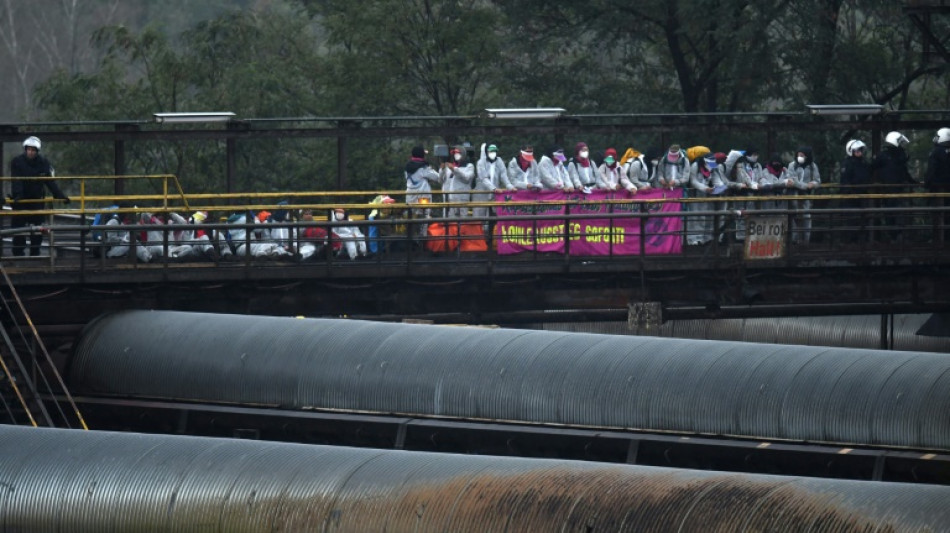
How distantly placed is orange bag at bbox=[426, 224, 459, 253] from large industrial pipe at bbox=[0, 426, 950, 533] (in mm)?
10529

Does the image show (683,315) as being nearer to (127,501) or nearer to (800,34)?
(127,501)

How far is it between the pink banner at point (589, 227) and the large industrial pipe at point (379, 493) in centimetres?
1064

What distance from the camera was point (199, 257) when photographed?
24.1m

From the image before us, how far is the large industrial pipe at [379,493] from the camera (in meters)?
11.0

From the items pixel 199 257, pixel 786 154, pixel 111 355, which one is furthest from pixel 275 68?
pixel 111 355

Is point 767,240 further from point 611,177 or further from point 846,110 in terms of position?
point 846,110

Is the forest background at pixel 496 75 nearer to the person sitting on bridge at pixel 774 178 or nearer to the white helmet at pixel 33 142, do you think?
the person sitting on bridge at pixel 774 178

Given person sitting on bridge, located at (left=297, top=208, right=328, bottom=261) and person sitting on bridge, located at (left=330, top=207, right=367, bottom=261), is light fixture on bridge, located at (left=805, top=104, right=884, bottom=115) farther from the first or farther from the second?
person sitting on bridge, located at (left=297, top=208, right=328, bottom=261)

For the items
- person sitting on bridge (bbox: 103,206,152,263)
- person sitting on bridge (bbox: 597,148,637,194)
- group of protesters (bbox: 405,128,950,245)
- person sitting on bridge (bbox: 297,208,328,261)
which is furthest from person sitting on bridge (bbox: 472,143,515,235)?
person sitting on bridge (bbox: 103,206,152,263)

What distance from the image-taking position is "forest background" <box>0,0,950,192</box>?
3900 cm

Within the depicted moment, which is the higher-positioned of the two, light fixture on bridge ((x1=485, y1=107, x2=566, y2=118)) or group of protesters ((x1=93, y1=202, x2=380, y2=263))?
light fixture on bridge ((x1=485, y1=107, x2=566, y2=118))

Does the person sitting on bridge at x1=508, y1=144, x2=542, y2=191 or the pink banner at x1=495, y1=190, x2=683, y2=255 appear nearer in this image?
the pink banner at x1=495, y1=190, x2=683, y2=255

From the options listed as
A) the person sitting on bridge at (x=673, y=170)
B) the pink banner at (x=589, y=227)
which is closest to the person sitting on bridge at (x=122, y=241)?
the pink banner at (x=589, y=227)

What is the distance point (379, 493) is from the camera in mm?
12156
